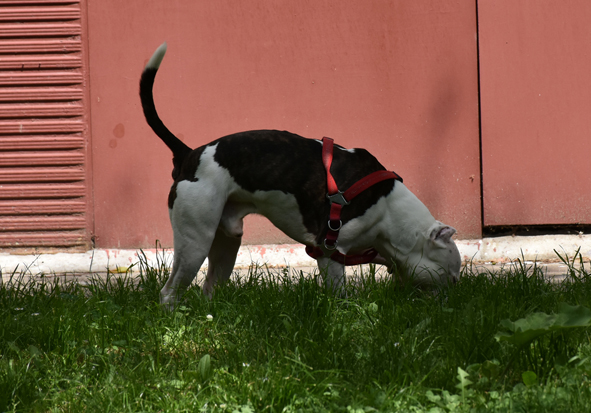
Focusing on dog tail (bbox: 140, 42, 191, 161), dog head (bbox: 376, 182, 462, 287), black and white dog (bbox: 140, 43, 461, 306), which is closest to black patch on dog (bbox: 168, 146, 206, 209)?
black and white dog (bbox: 140, 43, 461, 306)

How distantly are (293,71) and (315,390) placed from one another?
3.99 metres

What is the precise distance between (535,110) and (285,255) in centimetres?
266

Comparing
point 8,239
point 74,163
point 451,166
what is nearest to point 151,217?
point 74,163

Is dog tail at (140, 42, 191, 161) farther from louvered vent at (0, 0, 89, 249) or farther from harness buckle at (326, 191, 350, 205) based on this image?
louvered vent at (0, 0, 89, 249)

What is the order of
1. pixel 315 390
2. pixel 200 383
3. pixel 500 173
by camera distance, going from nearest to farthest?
pixel 315 390, pixel 200 383, pixel 500 173

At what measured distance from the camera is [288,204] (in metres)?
3.29

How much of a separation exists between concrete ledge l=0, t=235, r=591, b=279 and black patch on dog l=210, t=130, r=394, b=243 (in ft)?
7.14

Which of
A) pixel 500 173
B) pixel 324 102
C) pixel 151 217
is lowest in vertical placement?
pixel 151 217

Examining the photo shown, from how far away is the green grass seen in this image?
6.40ft

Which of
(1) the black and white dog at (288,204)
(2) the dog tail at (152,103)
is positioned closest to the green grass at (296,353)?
(1) the black and white dog at (288,204)

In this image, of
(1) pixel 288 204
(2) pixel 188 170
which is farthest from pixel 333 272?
(2) pixel 188 170

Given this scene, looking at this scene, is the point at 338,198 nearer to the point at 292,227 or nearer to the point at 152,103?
the point at 292,227

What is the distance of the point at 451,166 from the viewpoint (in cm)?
552

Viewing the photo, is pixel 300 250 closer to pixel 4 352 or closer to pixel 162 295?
pixel 162 295
